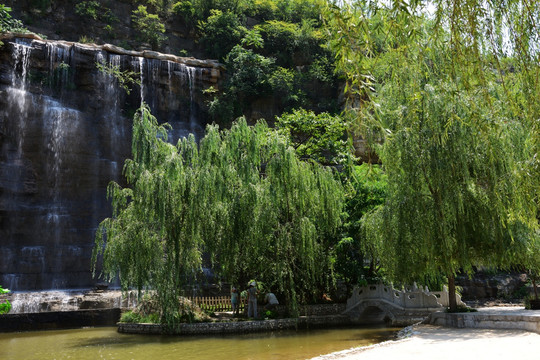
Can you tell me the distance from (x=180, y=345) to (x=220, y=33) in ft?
86.8

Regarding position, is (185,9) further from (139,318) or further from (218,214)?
(139,318)

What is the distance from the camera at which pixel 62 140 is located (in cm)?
2438

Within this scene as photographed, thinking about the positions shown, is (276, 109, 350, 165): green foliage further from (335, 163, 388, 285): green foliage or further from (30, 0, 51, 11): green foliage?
(30, 0, 51, 11): green foliage

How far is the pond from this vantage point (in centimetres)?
1102

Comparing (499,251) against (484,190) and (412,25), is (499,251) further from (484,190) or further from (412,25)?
(412,25)

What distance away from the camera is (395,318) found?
17984 millimetres

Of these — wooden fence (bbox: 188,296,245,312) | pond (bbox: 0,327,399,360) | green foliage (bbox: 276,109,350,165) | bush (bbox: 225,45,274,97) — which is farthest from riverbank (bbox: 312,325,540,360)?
bush (bbox: 225,45,274,97)

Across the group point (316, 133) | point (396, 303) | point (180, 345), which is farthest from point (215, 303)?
point (316, 133)

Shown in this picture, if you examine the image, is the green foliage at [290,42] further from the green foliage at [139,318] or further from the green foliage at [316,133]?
the green foliage at [139,318]

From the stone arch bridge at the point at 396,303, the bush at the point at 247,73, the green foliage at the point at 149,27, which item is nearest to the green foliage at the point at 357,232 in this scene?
the stone arch bridge at the point at 396,303

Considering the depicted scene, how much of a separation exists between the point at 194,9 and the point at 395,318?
27.1m

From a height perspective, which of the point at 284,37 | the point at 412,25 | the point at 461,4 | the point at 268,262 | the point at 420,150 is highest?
the point at 284,37

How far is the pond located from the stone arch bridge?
2.25 metres

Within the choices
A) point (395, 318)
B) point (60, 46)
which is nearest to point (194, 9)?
point (60, 46)
